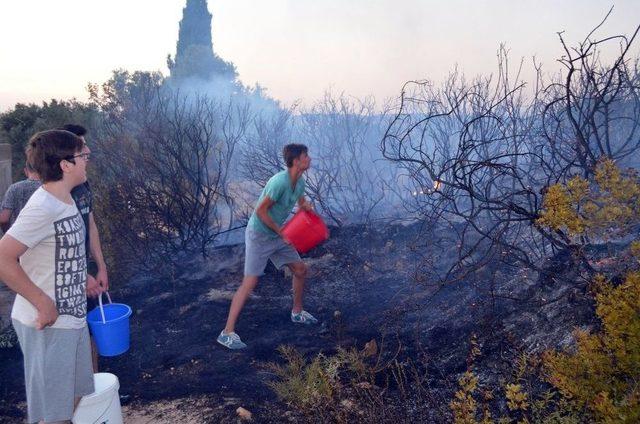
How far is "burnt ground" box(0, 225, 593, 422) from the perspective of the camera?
10.7 feet

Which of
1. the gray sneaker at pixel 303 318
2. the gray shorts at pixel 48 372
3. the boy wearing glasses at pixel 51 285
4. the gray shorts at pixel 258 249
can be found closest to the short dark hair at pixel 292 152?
the gray shorts at pixel 258 249

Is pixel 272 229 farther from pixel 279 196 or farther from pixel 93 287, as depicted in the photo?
pixel 93 287

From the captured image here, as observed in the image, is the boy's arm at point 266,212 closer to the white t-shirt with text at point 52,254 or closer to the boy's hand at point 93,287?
the boy's hand at point 93,287

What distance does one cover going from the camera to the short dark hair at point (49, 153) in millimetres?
2162

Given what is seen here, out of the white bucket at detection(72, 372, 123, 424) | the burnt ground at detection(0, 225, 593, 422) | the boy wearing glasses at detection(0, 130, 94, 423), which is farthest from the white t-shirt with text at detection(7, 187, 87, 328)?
the burnt ground at detection(0, 225, 593, 422)

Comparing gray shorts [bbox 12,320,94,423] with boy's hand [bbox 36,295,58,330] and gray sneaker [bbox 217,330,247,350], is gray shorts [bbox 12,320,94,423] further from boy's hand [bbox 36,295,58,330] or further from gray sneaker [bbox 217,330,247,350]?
gray sneaker [bbox 217,330,247,350]

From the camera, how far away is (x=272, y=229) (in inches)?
159

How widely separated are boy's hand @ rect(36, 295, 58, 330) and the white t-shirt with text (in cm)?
6

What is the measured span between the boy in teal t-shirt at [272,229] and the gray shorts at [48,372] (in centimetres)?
191

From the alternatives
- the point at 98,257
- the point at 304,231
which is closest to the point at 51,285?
the point at 98,257

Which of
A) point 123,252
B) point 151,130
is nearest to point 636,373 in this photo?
point 123,252

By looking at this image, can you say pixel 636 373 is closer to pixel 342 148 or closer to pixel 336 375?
pixel 336 375

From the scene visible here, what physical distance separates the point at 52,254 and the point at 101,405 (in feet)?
3.00

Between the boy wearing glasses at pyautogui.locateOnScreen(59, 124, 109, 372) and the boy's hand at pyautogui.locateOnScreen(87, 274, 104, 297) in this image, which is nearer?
the boy's hand at pyautogui.locateOnScreen(87, 274, 104, 297)
